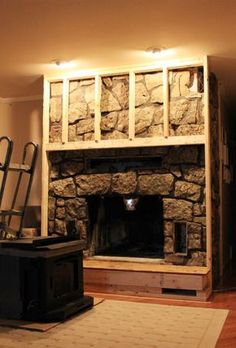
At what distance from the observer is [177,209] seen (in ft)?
14.2

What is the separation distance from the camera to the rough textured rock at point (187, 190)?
4.26 metres

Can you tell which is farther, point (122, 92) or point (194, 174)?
point (122, 92)

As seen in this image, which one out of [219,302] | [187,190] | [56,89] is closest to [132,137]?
[187,190]

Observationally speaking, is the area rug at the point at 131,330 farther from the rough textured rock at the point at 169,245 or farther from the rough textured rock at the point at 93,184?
the rough textured rock at the point at 93,184

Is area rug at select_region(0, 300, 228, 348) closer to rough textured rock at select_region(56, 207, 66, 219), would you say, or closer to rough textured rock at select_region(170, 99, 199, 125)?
rough textured rock at select_region(56, 207, 66, 219)

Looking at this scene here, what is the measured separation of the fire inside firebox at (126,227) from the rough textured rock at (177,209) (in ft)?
2.03

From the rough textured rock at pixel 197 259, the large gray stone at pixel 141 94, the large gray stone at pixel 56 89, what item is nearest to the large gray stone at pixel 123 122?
the large gray stone at pixel 141 94

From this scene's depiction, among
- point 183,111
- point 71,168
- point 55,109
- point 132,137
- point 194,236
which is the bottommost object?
point 194,236

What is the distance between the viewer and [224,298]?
4.00 meters

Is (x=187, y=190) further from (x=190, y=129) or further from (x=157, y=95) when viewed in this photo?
(x=157, y=95)

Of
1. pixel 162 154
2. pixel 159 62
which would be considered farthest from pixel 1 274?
pixel 159 62

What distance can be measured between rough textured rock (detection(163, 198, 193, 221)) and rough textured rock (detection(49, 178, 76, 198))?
109 centimetres

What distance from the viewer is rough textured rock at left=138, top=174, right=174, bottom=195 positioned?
4.37 meters

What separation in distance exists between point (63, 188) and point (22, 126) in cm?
162
